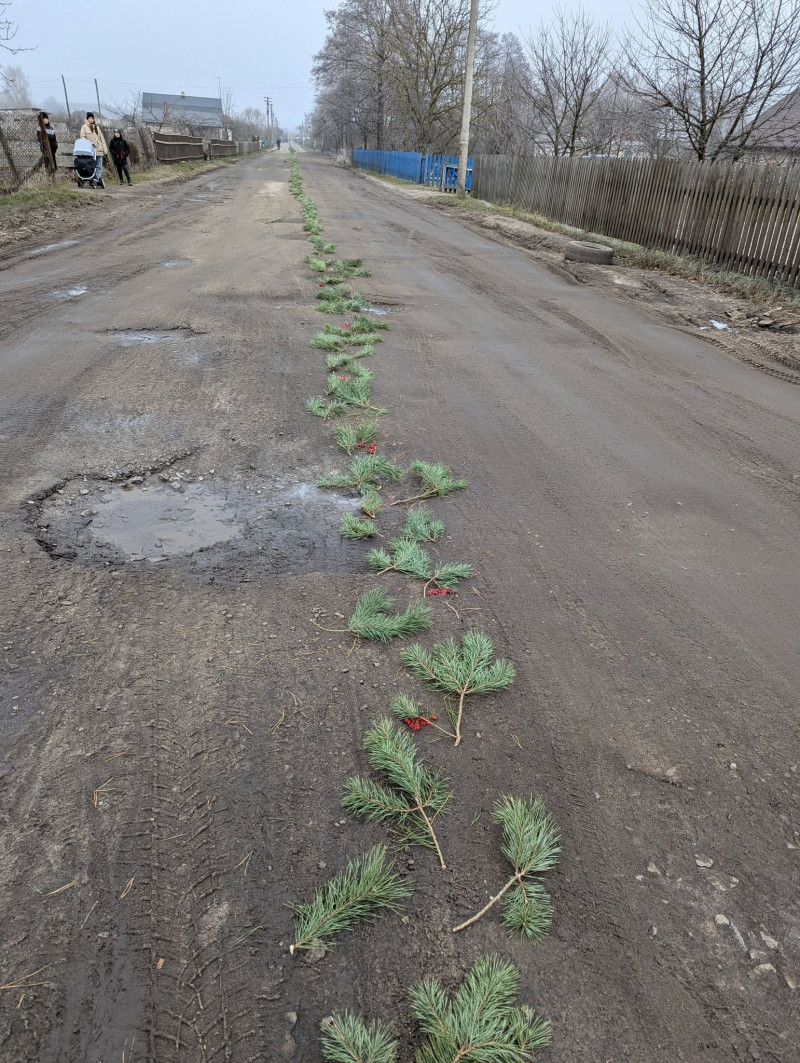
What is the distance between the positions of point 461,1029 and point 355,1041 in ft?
0.78

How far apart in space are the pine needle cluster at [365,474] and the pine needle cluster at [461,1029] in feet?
9.07

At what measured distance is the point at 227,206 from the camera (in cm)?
1805


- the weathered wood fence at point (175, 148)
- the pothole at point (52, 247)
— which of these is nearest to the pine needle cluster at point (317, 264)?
the pothole at point (52, 247)

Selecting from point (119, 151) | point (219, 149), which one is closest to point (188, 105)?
point (219, 149)

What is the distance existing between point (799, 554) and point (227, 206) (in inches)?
718

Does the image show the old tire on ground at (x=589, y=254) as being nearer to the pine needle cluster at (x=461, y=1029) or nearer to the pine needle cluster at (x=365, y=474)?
the pine needle cluster at (x=365, y=474)

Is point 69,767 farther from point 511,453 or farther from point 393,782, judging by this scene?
point 511,453

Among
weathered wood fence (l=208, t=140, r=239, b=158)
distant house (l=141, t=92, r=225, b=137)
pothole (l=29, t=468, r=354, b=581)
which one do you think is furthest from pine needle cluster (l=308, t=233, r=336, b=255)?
distant house (l=141, t=92, r=225, b=137)

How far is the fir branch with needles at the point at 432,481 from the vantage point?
154 inches

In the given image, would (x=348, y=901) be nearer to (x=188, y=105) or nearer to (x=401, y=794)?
(x=401, y=794)

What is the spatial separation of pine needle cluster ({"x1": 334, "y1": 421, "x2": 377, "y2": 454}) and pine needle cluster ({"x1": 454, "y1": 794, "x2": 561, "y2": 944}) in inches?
111

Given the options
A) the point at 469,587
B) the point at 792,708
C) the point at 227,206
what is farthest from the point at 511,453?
the point at 227,206

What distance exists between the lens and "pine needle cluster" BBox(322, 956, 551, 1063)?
4.83 ft

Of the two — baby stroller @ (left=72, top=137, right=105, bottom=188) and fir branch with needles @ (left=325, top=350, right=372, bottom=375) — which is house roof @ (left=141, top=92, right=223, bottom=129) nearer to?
baby stroller @ (left=72, top=137, right=105, bottom=188)
